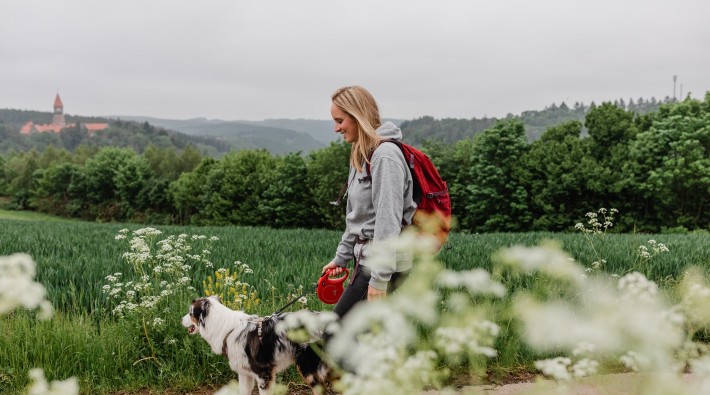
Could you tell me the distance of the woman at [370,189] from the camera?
318 cm

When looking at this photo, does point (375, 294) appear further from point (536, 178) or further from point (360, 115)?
point (536, 178)

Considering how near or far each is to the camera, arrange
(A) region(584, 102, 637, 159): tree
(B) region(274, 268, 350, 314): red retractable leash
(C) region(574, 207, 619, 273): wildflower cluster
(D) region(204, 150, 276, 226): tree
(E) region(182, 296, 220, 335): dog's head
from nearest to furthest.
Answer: (E) region(182, 296, 220, 335): dog's head
(B) region(274, 268, 350, 314): red retractable leash
(C) region(574, 207, 619, 273): wildflower cluster
(A) region(584, 102, 637, 159): tree
(D) region(204, 150, 276, 226): tree

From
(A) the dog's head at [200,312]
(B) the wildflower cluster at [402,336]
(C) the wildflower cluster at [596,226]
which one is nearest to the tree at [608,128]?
(C) the wildflower cluster at [596,226]

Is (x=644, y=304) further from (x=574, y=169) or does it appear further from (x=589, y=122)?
(x=589, y=122)

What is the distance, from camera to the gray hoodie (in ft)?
10.4

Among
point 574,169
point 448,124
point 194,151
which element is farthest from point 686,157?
point 448,124

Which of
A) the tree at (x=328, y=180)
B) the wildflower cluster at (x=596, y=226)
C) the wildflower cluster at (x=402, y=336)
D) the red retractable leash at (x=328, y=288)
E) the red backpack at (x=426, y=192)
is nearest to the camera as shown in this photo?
the wildflower cluster at (x=402, y=336)

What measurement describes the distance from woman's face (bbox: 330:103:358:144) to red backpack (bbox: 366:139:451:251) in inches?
9.3

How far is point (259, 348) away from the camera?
11.5 ft

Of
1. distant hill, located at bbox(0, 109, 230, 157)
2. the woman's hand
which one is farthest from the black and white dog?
distant hill, located at bbox(0, 109, 230, 157)

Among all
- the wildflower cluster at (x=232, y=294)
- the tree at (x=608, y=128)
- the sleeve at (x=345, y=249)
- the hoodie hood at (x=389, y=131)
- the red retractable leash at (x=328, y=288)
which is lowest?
the wildflower cluster at (x=232, y=294)

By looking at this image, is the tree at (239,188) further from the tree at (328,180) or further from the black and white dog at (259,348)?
the black and white dog at (259,348)

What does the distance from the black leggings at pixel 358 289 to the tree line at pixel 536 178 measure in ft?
87.2

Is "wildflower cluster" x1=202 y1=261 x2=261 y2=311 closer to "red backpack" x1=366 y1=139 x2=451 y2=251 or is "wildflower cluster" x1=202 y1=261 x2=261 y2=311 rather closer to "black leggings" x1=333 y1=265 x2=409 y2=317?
"black leggings" x1=333 y1=265 x2=409 y2=317
